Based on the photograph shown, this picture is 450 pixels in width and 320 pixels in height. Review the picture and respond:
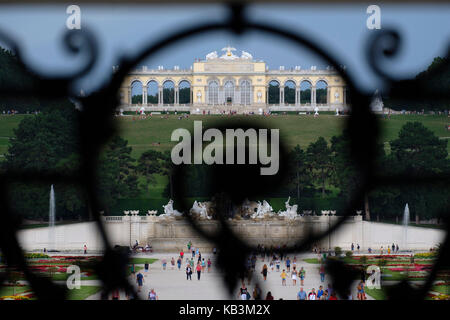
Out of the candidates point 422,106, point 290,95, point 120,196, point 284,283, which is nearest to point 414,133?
point 284,283

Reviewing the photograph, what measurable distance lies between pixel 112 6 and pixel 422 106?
1.76 ft

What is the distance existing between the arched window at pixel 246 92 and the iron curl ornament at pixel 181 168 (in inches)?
2105

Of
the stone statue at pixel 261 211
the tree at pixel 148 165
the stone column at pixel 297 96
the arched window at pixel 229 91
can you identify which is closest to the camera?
the stone statue at pixel 261 211

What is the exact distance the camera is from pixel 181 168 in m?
1.17

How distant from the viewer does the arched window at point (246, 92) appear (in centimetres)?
5478

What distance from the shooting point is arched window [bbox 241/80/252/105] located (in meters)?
54.8

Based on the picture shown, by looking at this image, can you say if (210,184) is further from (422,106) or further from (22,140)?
(22,140)

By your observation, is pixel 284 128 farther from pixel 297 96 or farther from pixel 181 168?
pixel 181 168

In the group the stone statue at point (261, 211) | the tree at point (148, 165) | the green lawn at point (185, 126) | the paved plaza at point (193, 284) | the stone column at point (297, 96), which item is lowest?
the paved plaza at point (193, 284)

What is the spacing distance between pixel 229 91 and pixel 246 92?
136 cm

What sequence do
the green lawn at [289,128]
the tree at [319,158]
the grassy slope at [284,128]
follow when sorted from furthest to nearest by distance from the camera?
the green lawn at [289,128] → the grassy slope at [284,128] → the tree at [319,158]

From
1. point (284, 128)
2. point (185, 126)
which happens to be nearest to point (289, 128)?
point (284, 128)

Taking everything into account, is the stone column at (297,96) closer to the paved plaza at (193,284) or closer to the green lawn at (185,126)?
the green lawn at (185,126)

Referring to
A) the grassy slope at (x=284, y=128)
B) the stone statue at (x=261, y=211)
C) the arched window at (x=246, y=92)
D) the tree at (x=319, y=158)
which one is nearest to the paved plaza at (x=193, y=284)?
the stone statue at (x=261, y=211)
